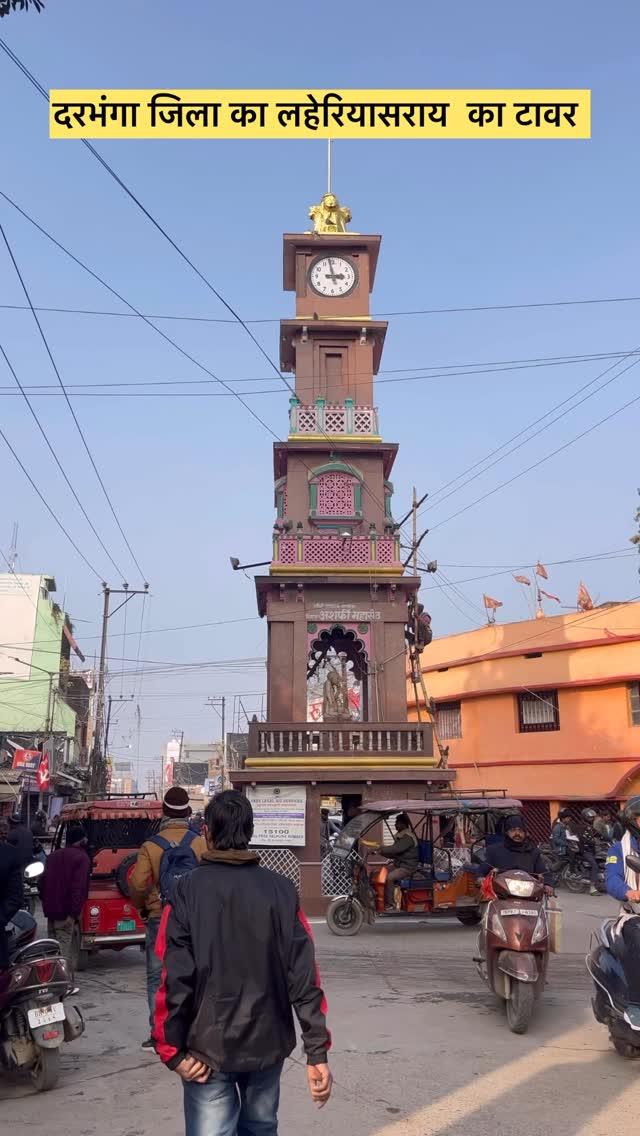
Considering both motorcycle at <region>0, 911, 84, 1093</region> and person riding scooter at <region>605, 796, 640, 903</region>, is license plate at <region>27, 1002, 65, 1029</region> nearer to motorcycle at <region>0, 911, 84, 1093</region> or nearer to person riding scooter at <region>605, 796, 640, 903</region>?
motorcycle at <region>0, 911, 84, 1093</region>

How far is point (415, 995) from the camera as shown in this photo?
897 centimetres

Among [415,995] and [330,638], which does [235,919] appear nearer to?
[415,995]

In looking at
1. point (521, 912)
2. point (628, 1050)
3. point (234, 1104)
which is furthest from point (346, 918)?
point (234, 1104)

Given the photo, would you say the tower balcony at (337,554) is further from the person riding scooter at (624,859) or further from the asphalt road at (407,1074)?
the person riding scooter at (624,859)

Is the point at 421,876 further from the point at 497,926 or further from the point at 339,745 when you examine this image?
the point at 497,926

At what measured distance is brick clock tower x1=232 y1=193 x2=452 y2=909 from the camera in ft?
60.1

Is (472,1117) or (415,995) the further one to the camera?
(415,995)

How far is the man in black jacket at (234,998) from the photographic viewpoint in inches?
128

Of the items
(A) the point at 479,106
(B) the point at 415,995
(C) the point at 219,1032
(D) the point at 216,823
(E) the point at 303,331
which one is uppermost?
(E) the point at 303,331

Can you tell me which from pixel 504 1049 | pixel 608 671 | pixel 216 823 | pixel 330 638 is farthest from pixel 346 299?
pixel 216 823

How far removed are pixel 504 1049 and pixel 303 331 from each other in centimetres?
1895

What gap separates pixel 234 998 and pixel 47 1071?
3.57 m

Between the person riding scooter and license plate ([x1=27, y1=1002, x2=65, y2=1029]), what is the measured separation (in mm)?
4070

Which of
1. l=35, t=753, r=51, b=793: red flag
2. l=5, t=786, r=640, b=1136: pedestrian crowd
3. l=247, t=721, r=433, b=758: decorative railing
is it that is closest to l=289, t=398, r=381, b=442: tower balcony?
l=247, t=721, r=433, b=758: decorative railing
